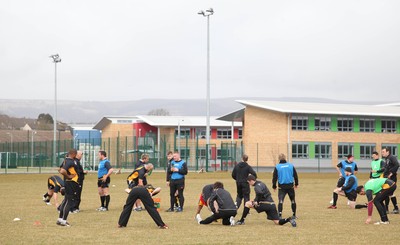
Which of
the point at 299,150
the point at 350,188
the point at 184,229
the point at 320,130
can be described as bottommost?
the point at 184,229

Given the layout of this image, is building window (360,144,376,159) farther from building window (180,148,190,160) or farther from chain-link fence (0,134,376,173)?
building window (180,148,190,160)

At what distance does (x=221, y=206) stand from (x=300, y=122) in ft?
187

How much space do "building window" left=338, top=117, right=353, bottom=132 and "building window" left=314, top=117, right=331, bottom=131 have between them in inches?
49.5

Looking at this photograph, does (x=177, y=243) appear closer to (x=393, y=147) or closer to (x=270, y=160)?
(x=270, y=160)

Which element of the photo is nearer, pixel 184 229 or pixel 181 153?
pixel 184 229

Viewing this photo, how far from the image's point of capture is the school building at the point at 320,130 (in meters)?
74.1

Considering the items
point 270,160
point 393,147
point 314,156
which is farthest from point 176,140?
point 393,147

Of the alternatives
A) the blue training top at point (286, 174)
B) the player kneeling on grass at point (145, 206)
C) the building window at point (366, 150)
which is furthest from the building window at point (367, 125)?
the player kneeling on grass at point (145, 206)

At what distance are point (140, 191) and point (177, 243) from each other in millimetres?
3647

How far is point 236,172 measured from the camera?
22.5 meters

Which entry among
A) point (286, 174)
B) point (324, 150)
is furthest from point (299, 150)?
point (286, 174)

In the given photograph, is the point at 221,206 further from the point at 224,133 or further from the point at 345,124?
the point at 224,133

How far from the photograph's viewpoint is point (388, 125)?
3110 inches

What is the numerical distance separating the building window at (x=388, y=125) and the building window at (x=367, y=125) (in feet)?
4.34
